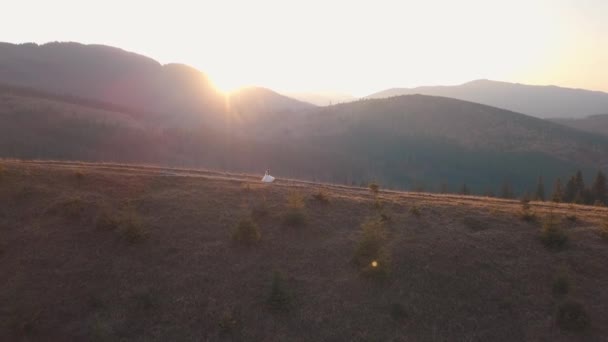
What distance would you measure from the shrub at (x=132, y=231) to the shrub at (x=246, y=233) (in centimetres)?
359

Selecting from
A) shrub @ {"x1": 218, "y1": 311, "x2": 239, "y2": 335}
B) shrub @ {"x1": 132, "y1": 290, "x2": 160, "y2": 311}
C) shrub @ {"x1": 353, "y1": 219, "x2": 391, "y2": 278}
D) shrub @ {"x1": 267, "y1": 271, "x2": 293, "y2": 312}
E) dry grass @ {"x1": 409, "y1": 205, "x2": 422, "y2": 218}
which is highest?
dry grass @ {"x1": 409, "y1": 205, "x2": 422, "y2": 218}

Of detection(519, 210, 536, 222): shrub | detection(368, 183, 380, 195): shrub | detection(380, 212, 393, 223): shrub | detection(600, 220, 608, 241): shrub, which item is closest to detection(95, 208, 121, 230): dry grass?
detection(380, 212, 393, 223): shrub

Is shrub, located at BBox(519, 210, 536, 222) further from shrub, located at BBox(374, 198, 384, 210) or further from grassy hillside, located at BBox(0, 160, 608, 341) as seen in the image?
shrub, located at BBox(374, 198, 384, 210)

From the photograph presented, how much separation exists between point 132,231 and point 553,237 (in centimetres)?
1723

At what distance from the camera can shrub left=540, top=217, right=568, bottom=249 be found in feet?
57.6

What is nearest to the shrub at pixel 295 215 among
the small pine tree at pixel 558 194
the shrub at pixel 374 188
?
the shrub at pixel 374 188

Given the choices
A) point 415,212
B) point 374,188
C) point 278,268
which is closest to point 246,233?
point 278,268

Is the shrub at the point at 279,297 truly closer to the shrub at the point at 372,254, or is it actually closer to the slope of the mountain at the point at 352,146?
the shrub at the point at 372,254

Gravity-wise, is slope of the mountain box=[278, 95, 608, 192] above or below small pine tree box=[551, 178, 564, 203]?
above

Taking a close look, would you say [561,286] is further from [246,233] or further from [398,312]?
[246,233]

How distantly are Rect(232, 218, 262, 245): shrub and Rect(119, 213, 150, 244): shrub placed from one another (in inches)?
141

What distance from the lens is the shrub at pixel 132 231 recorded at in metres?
16.7

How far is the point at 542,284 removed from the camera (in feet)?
49.7

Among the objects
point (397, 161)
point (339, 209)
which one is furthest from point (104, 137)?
point (339, 209)
